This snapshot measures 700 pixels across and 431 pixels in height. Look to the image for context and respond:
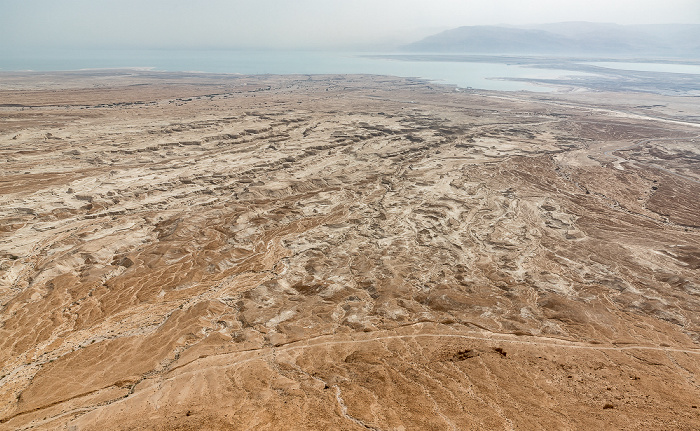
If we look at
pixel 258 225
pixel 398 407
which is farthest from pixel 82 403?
pixel 258 225

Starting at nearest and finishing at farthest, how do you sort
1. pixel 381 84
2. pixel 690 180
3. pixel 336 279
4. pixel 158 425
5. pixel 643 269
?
pixel 158 425 → pixel 336 279 → pixel 643 269 → pixel 690 180 → pixel 381 84

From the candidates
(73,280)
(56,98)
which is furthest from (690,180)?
(56,98)

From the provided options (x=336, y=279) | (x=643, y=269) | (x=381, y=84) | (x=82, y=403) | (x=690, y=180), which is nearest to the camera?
(x=82, y=403)

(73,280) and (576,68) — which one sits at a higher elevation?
(576,68)

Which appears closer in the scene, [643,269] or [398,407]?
[398,407]

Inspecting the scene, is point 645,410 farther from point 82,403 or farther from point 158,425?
point 82,403

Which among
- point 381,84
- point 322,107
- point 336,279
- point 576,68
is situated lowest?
point 336,279
